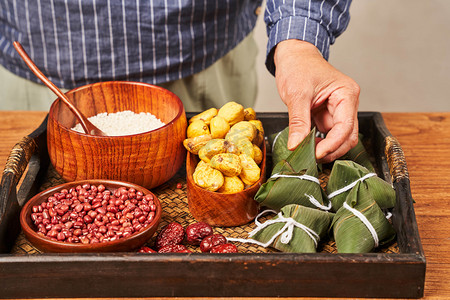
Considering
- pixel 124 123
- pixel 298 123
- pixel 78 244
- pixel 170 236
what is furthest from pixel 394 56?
pixel 78 244

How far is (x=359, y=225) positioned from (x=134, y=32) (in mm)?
898

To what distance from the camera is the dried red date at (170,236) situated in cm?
110

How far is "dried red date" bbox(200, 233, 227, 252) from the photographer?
1.08 meters

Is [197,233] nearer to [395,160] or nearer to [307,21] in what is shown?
[395,160]

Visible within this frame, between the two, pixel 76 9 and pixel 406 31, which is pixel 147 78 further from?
pixel 406 31

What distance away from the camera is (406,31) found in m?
3.45

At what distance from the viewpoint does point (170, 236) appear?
1.10m

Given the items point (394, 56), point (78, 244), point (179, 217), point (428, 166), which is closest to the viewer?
point (78, 244)

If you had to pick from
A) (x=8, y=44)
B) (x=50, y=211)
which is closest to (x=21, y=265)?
(x=50, y=211)

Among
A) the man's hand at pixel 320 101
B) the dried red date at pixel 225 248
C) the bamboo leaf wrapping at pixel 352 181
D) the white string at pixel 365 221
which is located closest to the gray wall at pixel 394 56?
the man's hand at pixel 320 101

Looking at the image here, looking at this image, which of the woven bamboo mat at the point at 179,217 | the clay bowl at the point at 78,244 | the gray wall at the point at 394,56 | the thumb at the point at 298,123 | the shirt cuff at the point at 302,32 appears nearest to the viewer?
the clay bowl at the point at 78,244

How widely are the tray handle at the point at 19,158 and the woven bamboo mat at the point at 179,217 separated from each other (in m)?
0.10

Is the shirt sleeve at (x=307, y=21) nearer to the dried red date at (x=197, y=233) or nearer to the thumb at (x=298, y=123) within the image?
the thumb at (x=298, y=123)

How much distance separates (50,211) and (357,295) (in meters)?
0.64
